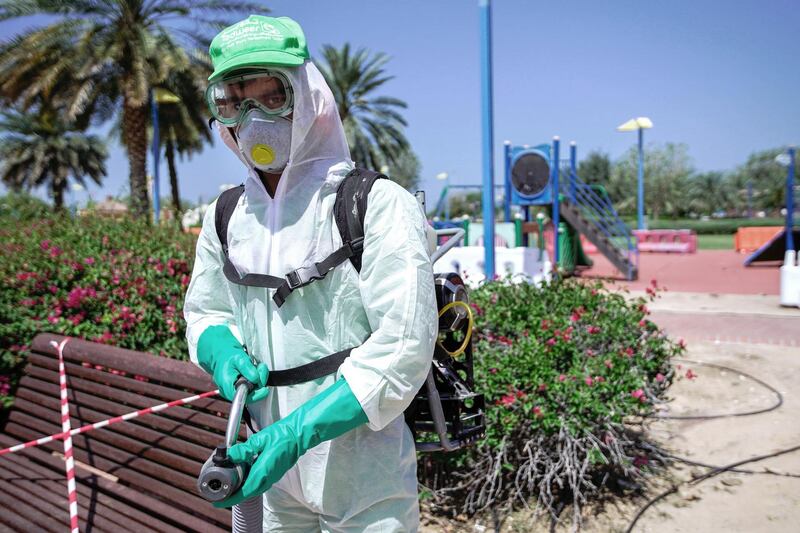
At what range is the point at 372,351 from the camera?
1.41m

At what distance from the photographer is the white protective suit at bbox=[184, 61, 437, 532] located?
4.67 ft

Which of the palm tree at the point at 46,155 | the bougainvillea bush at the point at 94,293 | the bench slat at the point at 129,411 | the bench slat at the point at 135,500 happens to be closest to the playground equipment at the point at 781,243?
the bougainvillea bush at the point at 94,293

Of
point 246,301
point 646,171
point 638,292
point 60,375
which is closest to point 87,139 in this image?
Answer: point 638,292

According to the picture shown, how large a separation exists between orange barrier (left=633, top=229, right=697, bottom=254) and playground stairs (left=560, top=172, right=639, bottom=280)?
30.4ft

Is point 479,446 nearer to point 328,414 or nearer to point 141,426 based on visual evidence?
point 141,426

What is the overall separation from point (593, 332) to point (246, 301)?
99.4 inches

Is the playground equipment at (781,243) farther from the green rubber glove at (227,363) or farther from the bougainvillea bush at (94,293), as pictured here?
the green rubber glove at (227,363)

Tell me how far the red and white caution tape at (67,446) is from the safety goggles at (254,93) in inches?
72.1

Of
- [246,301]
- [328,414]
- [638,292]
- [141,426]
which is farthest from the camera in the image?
[638,292]

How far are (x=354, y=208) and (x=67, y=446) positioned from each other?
6.96ft

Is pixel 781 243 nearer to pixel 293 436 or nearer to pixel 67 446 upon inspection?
pixel 67 446

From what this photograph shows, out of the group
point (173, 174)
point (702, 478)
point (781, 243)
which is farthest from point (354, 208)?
point (173, 174)

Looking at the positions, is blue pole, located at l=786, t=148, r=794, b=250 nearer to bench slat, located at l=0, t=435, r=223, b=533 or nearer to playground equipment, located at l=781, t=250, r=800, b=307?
playground equipment, located at l=781, t=250, r=800, b=307

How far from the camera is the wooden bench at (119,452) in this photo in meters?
2.71
